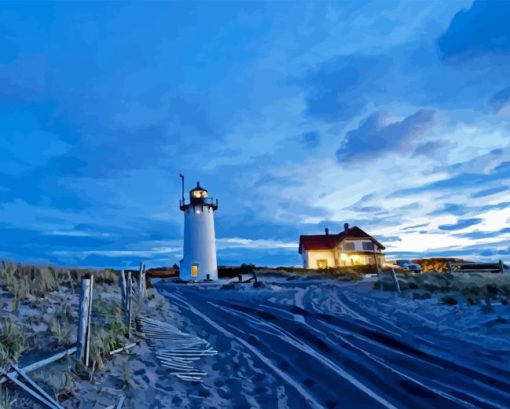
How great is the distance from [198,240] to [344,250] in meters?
20.6

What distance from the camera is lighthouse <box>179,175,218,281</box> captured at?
136 ft

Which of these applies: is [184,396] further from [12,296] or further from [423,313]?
[423,313]

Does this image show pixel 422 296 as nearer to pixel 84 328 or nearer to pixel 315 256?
pixel 84 328

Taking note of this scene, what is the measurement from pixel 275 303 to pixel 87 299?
11.5m

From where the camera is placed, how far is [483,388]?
6559 millimetres

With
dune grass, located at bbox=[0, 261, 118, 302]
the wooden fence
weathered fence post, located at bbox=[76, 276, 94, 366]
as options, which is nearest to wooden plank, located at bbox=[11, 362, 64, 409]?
the wooden fence

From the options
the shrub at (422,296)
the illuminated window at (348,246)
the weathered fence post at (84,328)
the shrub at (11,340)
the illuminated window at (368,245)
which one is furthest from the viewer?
the illuminated window at (368,245)

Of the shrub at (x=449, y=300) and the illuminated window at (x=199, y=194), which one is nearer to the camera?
the shrub at (x=449, y=300)

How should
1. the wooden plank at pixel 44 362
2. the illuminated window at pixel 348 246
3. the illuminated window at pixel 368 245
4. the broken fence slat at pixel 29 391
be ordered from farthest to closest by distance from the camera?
1. the illuminated window at pixel 368 245
2. the illuminated window at pixel 348 246
3. the wooden plank at pixel 44 362
4. the broken fence slat at pixel 29 391

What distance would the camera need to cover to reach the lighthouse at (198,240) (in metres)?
41.5

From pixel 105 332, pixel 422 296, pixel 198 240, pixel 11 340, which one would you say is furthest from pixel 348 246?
pixel 11 340

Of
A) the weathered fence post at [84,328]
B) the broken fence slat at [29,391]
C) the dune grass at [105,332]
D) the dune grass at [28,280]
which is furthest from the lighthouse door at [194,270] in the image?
the broken fence slat at [29,391]

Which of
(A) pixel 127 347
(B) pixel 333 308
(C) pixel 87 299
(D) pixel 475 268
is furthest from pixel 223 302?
(D) pixel 475 268

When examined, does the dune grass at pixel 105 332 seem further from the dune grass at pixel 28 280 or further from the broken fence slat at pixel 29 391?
the dune grass at pixel 28 280
